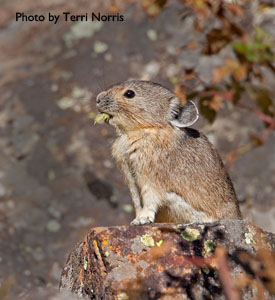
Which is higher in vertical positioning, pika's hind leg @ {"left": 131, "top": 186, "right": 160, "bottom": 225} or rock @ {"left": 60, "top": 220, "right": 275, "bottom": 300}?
pika's hind leg @ {"left": 131, "top": 186, "right": 160, "bottom": 225}

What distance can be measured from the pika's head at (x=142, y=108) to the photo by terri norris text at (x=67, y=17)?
5.17 m

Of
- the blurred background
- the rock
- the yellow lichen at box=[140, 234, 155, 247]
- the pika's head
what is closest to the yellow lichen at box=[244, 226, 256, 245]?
the rock

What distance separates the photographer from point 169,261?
193 inches

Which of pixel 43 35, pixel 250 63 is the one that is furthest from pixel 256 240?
pixel 43 35

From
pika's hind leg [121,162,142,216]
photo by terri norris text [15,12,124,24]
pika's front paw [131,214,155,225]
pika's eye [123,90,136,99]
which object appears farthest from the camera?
photo by terri norris text [15,12,124,24]

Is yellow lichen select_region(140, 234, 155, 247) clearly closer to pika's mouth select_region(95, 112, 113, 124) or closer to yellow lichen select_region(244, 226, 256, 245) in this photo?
yellow lichen select_region(244, 226, 256, 245)

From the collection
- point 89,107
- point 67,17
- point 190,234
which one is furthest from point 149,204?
point 67,17

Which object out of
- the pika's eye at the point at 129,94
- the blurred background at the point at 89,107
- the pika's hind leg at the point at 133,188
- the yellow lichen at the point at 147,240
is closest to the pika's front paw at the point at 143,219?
the pika's hind leg at the point at 133,188

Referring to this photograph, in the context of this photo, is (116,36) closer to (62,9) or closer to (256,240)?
(62,9)

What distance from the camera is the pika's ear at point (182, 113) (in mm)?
6469

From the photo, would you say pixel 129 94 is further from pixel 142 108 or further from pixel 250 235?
pixel 250 235

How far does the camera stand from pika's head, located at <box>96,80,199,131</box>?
6.47m

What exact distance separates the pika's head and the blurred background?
1852mm

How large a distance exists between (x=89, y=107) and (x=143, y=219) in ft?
9.95
